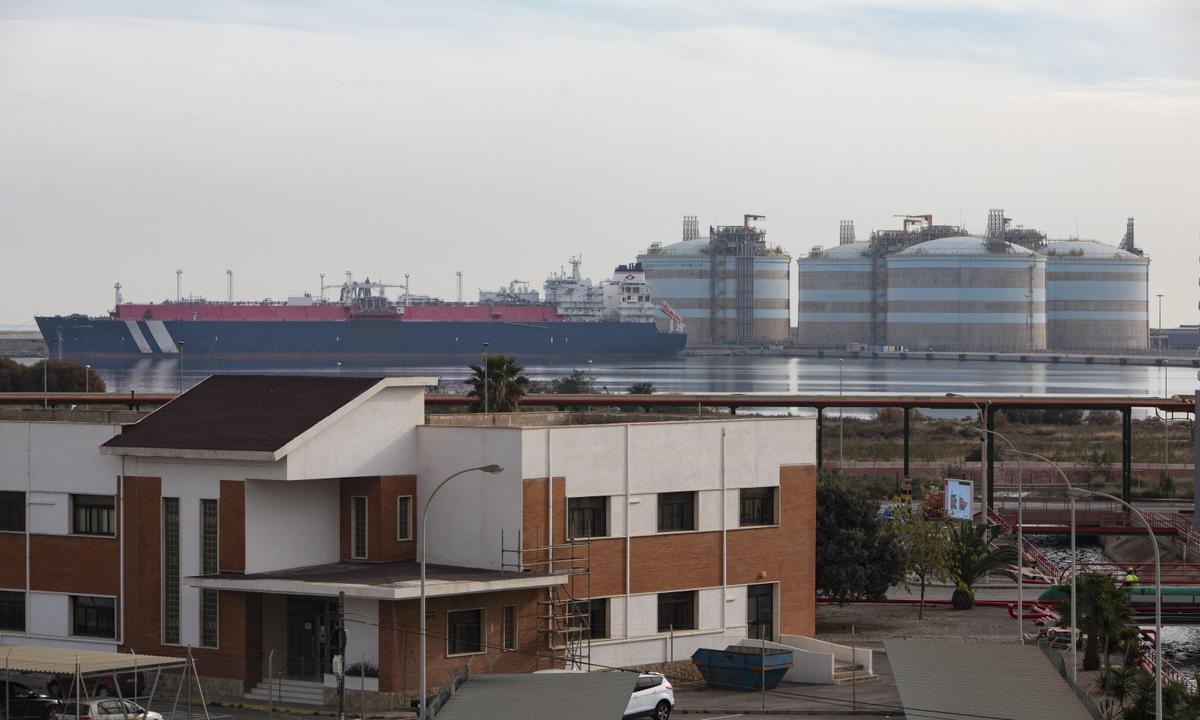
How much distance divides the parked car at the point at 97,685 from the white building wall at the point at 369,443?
470 cm

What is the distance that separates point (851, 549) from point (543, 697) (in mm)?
18255

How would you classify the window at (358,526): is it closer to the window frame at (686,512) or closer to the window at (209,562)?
the window at (209,562)

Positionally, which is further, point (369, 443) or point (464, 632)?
point (369, 443)

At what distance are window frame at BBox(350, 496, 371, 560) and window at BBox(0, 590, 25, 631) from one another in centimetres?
688

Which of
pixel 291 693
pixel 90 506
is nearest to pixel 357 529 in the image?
pixel 291 693

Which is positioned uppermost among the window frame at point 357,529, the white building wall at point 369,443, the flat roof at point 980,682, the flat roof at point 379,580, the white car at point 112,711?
the white building wall at point 369,443

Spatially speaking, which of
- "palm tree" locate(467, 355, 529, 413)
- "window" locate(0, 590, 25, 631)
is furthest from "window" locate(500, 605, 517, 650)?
"palm tree" locate(467, 355, 529, 413)

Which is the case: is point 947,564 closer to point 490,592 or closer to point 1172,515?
point 490,592

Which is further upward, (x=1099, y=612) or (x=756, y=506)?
(x=756, y=506)

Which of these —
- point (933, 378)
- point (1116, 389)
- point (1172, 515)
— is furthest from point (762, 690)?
point (933, 378)

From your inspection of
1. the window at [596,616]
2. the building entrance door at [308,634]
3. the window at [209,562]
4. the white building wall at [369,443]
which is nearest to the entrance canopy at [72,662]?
the window at [209,562]

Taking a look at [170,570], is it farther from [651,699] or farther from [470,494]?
[651,699]

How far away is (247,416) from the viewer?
33.2 metres

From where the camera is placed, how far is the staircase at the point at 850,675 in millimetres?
32875
